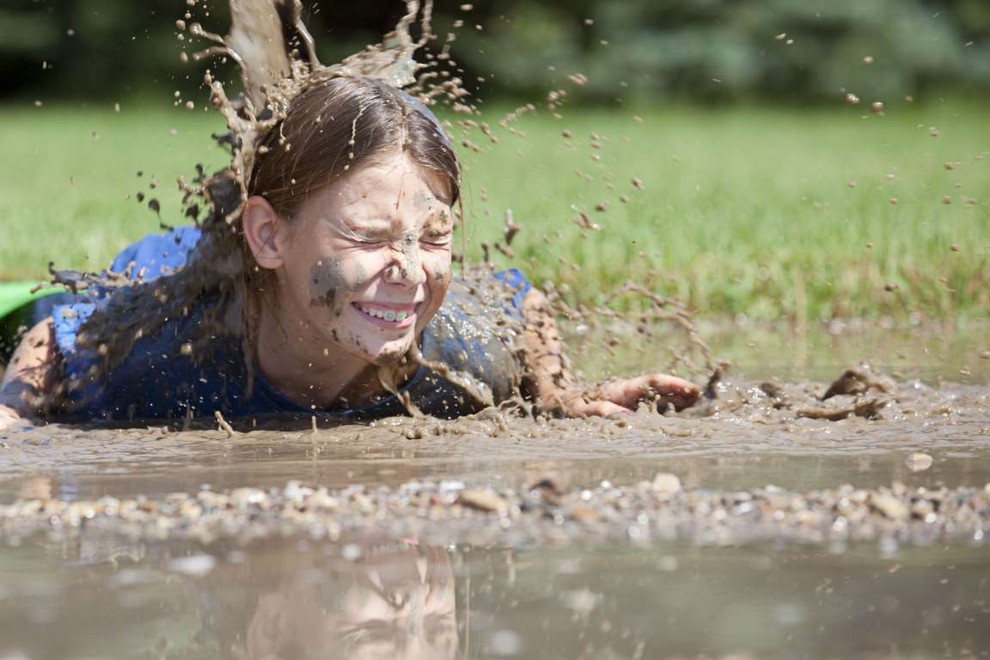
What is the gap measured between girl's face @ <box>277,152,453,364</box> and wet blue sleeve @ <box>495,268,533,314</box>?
2.88 ft

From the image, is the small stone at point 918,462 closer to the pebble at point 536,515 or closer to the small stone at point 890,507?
the pebble at point 536,515

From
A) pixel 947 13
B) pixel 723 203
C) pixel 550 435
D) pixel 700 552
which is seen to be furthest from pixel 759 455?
pixel 947 13

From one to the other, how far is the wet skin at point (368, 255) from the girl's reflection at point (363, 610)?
1.56m

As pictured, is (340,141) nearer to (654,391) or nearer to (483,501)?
(654,391)

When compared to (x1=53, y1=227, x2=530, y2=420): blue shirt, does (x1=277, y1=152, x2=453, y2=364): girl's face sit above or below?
above

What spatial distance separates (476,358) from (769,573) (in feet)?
7.76

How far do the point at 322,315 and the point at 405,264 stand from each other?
0.98 ft

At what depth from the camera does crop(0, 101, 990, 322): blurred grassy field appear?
690 cm

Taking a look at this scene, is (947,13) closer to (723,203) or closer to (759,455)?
(723,203)

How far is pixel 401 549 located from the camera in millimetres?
2836

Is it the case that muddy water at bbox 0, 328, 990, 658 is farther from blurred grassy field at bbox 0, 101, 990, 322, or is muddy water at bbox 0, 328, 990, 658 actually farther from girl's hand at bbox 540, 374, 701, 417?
blurred grassy field at bbox 0, 101, 990, 322

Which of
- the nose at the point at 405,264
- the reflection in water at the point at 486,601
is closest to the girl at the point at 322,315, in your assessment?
the nose at the point at 405,264

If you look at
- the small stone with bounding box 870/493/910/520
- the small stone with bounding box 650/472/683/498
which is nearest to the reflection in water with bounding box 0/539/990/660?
the small stone with bounding box 870/493/910/520

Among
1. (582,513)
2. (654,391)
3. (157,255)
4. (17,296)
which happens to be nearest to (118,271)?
(157,255)
